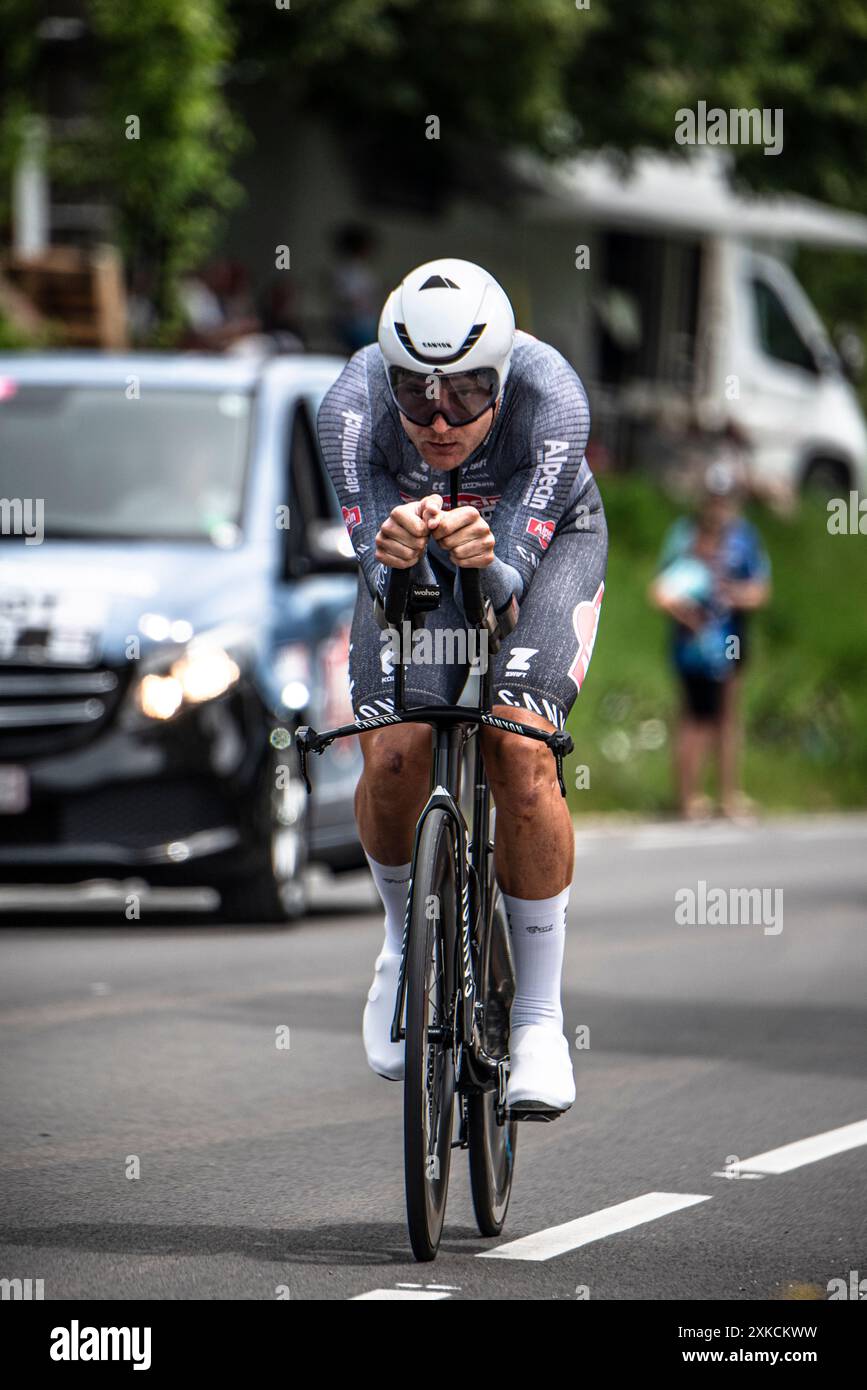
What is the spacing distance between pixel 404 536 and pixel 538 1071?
1.21m

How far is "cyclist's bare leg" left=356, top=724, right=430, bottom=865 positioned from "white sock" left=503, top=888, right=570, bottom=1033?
0.29 metres

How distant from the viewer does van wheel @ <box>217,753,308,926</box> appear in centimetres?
1130

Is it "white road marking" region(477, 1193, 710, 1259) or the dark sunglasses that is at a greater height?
the dark sunglasses

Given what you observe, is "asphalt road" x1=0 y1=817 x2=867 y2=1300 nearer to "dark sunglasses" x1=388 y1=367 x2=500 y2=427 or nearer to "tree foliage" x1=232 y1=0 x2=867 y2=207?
"dark sunglasses" x1=388 y1=367 x2=500 y2=427

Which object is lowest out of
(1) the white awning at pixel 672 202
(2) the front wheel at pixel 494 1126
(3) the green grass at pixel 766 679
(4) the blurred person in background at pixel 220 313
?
(3) the green grass at pixel 766 679

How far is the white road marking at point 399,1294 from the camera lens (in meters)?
5.42

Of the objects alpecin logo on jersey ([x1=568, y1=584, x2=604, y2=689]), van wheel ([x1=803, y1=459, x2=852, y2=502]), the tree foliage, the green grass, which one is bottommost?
the green grass

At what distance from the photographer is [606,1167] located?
22.9ft

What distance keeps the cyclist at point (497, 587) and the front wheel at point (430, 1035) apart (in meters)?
0.25

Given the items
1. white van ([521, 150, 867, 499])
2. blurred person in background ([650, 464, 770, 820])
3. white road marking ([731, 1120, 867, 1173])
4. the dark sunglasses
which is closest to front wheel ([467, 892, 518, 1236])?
white road marking ([731, 1120, 867, 1173])

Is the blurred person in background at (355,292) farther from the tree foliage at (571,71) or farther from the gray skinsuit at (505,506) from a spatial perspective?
the gray skinsuit at (505,506)

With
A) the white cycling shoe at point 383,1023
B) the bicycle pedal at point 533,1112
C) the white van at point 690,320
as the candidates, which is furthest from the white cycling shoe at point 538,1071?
the white van at point 690,320

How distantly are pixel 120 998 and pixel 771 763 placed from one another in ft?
38.6
